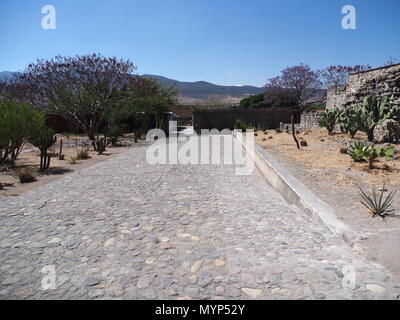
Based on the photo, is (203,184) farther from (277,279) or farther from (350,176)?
(277,279)

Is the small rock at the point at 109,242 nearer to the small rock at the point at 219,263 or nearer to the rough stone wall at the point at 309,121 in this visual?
the small rock at the point at 219,263

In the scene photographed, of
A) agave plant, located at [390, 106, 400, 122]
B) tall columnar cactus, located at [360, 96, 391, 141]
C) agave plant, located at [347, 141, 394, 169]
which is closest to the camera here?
agave plant, located at [347, 141, 394, 169]

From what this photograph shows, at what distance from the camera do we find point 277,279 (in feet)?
8.36

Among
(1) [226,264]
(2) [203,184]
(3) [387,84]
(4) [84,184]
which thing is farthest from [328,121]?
(1) [226,264]

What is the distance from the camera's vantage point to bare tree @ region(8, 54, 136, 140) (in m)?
18.5

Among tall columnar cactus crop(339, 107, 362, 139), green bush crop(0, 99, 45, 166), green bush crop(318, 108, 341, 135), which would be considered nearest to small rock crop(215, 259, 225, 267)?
green bush crop(0, 99, 45, 166)

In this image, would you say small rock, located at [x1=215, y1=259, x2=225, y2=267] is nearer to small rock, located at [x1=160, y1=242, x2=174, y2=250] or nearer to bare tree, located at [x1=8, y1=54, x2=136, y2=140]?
small rock, located at [x1=160, y1=242, x2=174, y2=250]

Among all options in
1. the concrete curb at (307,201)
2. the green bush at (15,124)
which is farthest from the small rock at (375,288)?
the green bush at (15,124)

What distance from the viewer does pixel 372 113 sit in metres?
10.7

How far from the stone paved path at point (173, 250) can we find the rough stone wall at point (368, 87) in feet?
32.8

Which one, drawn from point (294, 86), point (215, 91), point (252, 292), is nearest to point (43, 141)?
point (252, 292)

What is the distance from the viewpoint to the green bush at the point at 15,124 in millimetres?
8492

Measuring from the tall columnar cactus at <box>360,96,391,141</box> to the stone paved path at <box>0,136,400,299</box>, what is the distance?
7496 mm

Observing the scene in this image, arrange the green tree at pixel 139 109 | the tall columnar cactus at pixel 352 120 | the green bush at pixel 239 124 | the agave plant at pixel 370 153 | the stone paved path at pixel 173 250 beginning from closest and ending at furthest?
the stone paved path at pixel 173 250 → the agave plant at pixel 370 153 → the tall columnar cactus at pixel 352 120 → the green tree at pixel 139 109 → the green bush at pixel 239 124
